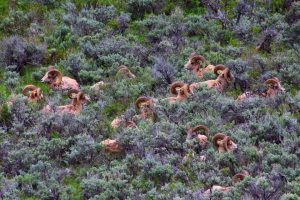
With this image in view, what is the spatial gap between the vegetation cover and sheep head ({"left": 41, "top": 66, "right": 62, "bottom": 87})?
1.1 inches

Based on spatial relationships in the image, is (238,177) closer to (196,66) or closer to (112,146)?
(112,146)

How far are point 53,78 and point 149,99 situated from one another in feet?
8.67

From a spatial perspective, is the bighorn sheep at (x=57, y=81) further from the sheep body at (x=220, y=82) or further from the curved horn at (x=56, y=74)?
the sheep body at (x=220, y=82)

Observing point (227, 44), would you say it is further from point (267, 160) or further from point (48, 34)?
point (267, 160)

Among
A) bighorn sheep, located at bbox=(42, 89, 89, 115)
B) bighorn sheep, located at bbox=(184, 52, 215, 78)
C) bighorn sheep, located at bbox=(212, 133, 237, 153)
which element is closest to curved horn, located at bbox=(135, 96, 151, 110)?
bighorn sheep, located at bbox=(42, 89, 89, 115)

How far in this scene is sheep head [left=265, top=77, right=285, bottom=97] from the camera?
14875mm

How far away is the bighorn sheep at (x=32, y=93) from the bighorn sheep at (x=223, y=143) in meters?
4.15

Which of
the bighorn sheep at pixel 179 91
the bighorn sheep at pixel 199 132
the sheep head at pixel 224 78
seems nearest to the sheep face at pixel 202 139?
the bighorn sheep at pixel 199 132

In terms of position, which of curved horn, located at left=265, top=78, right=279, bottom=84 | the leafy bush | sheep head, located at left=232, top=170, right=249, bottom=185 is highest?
sheep head, located at left=232, top=170, right=249, bottom=185

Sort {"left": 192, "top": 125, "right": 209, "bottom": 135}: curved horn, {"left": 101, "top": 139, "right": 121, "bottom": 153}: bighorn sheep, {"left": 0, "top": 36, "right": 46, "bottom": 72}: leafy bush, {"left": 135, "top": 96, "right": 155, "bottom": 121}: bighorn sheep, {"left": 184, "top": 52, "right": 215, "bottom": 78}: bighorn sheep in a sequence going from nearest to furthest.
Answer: {"left": 101, "top": 139, "right": 121, "bottom": 153}: bighorn sheep < {"left": 192, "top": 125, "right": 209, "bottom": 135}: curved horn < {"left": 135, "top": 96, "right": 155, "bottom": 121}: bighorn sheep < {"left": 184, "top": 52, "right": 215, "bottom": 78}: bighorn sheep < {"left": 0, "top": 36, "right": 46, "bottom": 72}: leafy bush

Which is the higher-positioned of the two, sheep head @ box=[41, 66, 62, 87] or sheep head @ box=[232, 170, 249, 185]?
sheep head @ box=[232, 170, 249, 185]

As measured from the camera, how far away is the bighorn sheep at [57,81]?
16031mm

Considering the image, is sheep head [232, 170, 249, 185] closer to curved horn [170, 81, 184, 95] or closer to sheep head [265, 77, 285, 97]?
sheep head [265, 77, 285, 97]

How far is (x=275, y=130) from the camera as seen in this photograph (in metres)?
12.9
